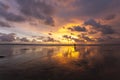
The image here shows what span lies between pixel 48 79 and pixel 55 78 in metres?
1.59

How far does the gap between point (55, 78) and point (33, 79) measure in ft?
15.1

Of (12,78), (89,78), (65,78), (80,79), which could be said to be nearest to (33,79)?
(12,78)

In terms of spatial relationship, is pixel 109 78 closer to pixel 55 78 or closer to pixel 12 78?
pixel 55 78

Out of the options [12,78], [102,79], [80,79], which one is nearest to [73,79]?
[80,79]

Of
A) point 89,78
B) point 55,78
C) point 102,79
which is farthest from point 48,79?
point 102,79

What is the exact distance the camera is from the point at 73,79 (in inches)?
1294

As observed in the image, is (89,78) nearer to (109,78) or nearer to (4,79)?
(109,78)

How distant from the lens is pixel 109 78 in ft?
110

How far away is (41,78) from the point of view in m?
33.6

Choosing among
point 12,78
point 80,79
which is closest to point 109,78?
point 80,79

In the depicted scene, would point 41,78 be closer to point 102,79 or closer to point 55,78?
point 55,78

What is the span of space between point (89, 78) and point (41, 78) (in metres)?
10.2

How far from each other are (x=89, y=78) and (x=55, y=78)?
7.25m

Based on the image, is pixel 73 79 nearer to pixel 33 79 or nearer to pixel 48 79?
pixel 48 79
